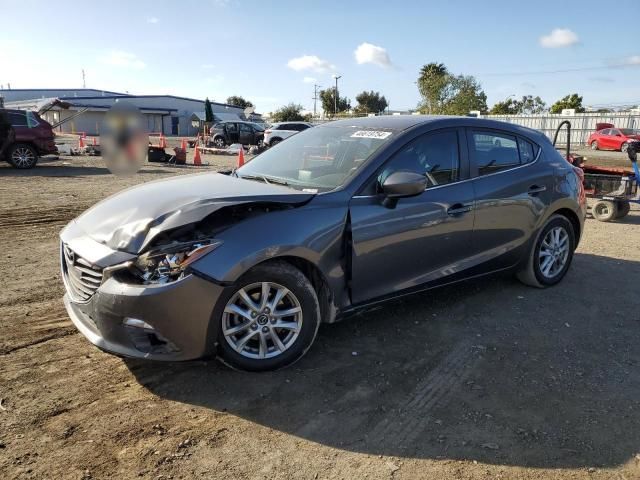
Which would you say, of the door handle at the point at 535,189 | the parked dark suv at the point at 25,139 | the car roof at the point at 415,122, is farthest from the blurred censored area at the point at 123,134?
the parked dark suv at the point at 25,139

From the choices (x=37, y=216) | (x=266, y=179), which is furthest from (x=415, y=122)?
(x=37, y=216)

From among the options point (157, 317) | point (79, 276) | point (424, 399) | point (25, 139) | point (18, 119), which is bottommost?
point (424, 399)

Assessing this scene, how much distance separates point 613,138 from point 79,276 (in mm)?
32305

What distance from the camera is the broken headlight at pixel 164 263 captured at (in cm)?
289

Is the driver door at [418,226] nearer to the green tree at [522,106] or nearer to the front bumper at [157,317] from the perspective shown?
the front bumper at [157,317]

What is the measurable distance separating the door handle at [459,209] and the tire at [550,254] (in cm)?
116

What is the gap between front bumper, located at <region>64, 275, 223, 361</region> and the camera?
283 cm

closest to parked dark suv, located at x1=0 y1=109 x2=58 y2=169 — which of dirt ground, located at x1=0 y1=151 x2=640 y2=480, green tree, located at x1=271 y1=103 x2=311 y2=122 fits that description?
dirt ground, located at x1=0 y1=151 x2=640 y2=480

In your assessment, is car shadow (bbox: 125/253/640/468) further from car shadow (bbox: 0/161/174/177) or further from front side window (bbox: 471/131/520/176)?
car shadow (bbox: 0/161/174/177)

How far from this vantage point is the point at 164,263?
2910 millimetres

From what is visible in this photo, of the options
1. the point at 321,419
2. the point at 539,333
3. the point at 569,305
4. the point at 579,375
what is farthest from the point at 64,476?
the point at 569,305

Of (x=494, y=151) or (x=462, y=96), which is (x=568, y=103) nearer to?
(x=462, y=96)

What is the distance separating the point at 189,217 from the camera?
303 centimetres

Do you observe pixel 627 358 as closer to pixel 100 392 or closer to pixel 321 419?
pixel 321 419
